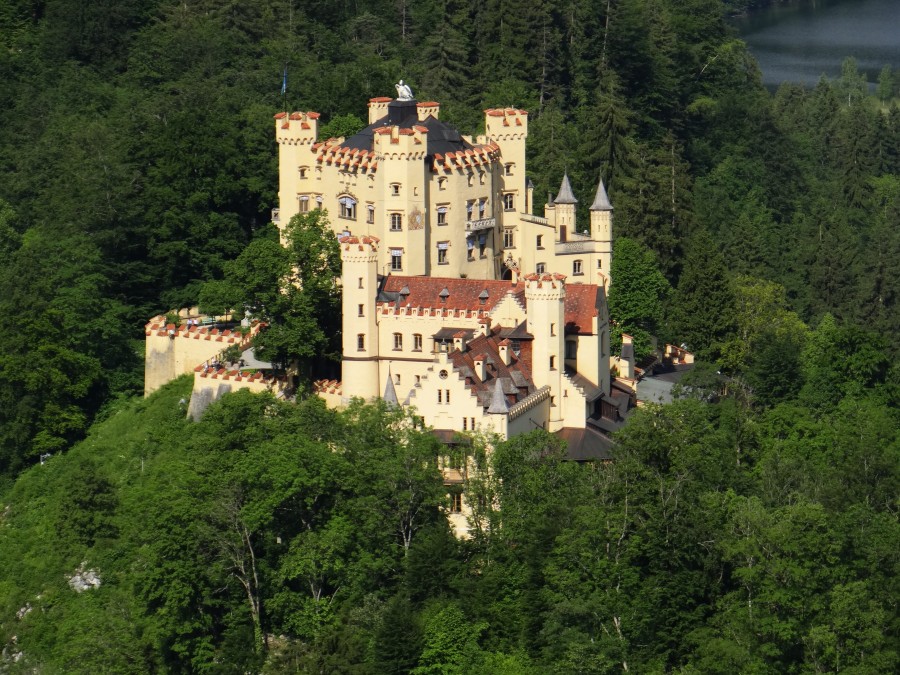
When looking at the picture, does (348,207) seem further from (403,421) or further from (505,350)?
(403,421)

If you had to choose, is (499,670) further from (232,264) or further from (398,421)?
(232,264)

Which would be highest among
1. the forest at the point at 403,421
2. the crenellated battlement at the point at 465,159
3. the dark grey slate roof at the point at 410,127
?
the dark grey slate roof at the point at 410,127

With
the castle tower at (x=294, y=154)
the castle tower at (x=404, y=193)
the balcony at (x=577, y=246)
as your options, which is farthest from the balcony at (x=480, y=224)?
the castle tower at (x=294, y=154)

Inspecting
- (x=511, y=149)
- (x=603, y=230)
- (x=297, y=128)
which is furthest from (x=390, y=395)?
(x=511, y=149)

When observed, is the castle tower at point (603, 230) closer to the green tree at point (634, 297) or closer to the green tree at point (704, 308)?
the green tree at point (634, 297)

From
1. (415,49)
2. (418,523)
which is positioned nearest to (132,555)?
→ (418,523)

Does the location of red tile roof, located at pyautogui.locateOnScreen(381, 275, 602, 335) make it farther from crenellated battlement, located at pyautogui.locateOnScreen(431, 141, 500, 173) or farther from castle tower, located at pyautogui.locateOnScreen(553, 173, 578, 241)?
castle tower, located at pyautogui.locateOnScreen(553, 173, 578, 241)

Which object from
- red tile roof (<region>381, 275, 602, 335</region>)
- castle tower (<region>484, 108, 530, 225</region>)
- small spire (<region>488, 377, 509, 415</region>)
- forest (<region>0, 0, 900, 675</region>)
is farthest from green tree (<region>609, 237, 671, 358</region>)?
small spire (<region>488, 377, 509, 415</region>)
